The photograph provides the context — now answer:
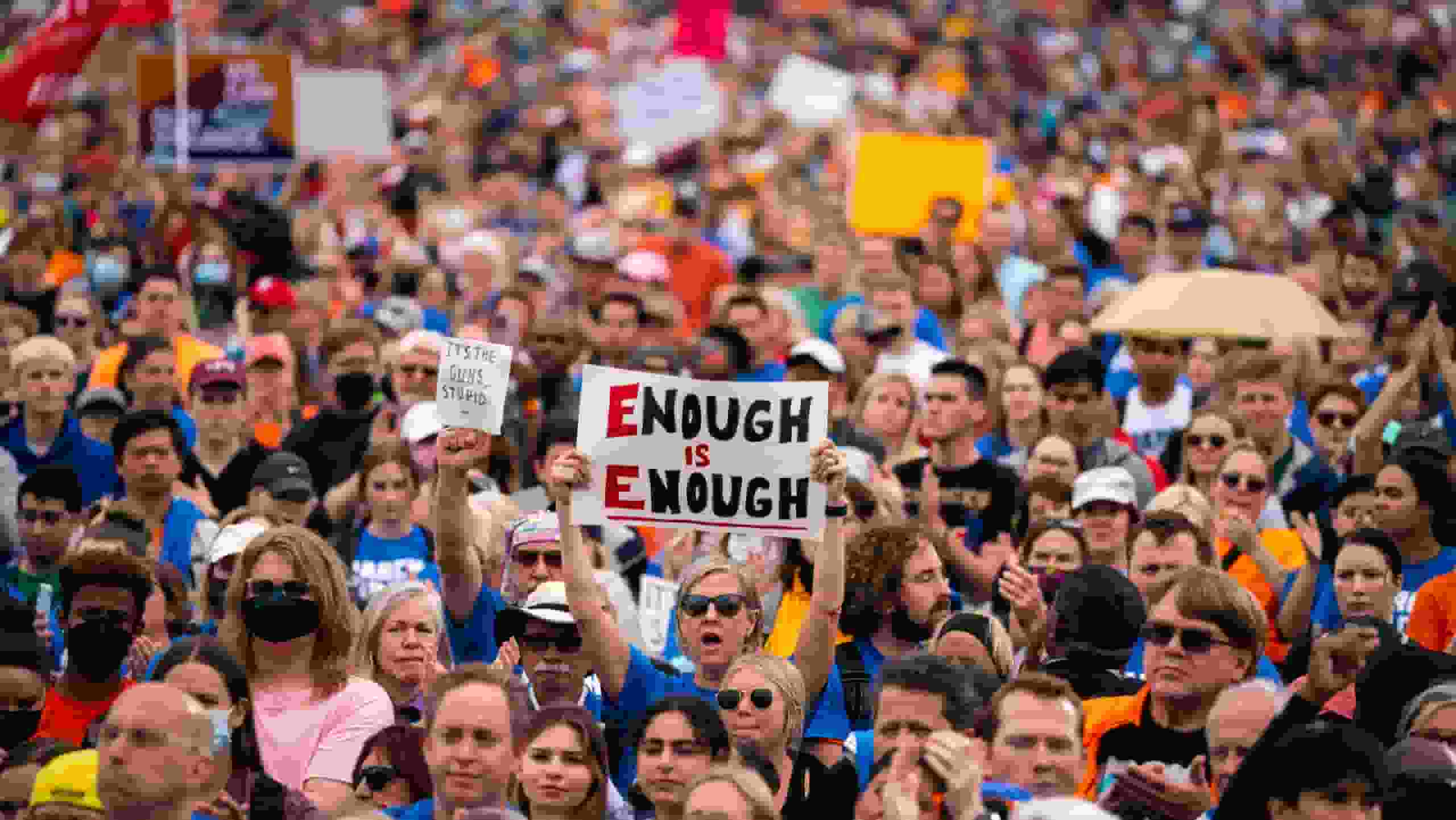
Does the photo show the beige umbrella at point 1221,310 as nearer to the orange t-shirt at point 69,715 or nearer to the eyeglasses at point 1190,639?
the eyeglasses at point 1190,639

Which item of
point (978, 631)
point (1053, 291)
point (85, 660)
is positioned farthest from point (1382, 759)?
point (1053, 291)

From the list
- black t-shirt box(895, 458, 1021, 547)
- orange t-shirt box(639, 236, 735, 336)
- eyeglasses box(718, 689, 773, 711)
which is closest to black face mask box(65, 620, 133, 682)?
eyeglasses box(718, 689, 773, 711)

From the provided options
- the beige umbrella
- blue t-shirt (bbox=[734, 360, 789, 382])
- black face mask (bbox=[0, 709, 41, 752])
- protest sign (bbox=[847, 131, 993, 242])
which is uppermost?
protest sign (bbox=[847, 131, 993, 242])

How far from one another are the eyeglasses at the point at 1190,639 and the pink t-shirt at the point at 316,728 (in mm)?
2063

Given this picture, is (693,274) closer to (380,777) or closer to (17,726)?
(17,726)

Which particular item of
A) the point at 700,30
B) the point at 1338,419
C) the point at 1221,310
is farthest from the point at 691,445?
the point at 700,30

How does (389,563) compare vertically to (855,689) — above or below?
above

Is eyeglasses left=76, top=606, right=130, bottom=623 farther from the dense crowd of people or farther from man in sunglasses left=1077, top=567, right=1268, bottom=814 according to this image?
man in sunglasses left=1077, top=567, right=1268, bottom=814

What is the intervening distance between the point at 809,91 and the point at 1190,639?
15.7 m

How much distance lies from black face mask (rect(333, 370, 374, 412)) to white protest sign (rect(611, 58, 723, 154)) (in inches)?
355

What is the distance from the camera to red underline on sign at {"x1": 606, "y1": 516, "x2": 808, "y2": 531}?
27.1 ft

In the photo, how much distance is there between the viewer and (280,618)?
784 cm

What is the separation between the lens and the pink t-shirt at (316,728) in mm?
7523

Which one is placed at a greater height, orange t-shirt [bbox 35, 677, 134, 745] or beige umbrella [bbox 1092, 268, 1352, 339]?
beige umbrella [bbox 1092, 268, 1352, 339]
